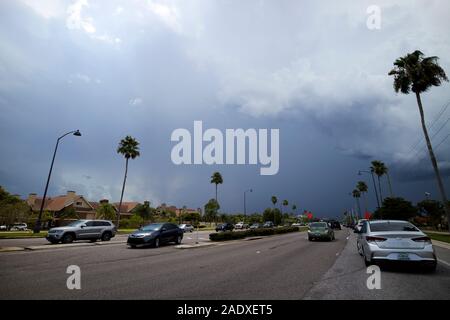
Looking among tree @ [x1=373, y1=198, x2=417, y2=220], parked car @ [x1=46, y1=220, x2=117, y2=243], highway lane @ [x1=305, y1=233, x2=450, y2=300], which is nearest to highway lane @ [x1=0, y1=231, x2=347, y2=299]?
highway lane @ [x1=305, y1=233, x2=450, y2=300]

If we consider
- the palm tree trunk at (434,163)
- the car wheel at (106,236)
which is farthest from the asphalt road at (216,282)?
the palm tree trunk at (434,163)

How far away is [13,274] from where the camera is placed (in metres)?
7.97

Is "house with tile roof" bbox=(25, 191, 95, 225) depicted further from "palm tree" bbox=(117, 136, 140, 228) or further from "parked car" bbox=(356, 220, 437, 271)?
"parked car" bbox=(356, 220, 437, 271)

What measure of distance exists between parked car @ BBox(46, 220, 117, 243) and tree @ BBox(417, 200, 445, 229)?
243ft

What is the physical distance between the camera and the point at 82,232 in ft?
66.7

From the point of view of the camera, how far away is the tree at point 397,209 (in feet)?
168

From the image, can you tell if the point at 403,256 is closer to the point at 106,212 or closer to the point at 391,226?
the point at 391,226

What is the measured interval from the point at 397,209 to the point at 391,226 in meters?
51.4

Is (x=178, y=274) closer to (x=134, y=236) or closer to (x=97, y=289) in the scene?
(x=97, y=289)

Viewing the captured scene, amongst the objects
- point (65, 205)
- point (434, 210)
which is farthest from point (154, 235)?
point (434, 210)

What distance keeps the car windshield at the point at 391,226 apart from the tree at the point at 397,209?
50.6 metres
